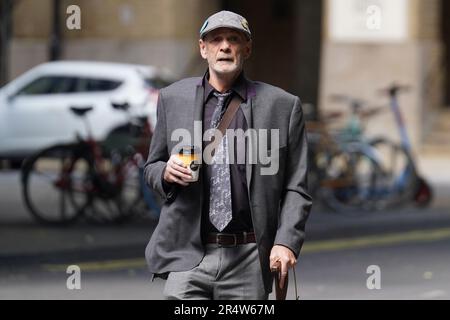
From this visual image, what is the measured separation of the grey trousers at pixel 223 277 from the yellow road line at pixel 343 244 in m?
6.29

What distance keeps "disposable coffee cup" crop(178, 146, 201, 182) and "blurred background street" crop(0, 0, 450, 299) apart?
192 inches

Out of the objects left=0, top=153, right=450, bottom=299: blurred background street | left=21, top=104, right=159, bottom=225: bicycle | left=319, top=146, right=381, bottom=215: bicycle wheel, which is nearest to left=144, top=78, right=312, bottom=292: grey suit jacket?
left=0, top=153, right=450, bottom=299: blurred background street

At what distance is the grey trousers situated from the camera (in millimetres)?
5105

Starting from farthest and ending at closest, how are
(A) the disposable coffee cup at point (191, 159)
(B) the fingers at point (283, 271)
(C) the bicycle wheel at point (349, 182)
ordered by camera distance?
1. (C) the bicycle wheel at point (349, 182)
2. (B) the fingers at point (283, 271)
3. (A) the disposable coffee cup at point (191, 159)

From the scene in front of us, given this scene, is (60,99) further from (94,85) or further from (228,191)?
(228,191)

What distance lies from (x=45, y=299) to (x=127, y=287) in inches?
31.9

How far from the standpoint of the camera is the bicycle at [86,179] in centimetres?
1352

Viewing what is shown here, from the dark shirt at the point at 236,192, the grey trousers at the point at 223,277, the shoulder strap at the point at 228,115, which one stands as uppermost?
the shoulder strap at the point at 228,115

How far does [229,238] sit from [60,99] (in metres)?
15.3

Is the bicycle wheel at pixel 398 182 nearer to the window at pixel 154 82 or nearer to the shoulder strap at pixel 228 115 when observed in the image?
the window at pixel 154 82

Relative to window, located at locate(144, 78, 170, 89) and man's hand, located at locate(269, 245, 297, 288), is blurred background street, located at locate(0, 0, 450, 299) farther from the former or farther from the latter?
man's hand, located at locate(269, 245, 297, 288)

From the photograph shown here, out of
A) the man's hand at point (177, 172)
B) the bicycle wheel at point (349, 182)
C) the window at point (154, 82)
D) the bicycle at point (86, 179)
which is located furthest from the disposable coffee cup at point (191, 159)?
the window at point (154, 82)

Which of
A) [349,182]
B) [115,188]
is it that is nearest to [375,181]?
[349,182]
